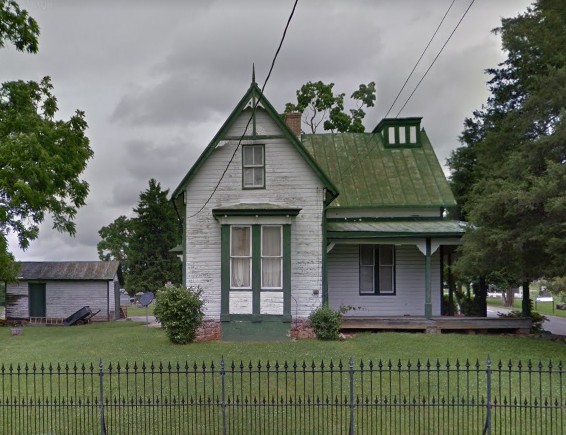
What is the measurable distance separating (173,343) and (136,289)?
119ft

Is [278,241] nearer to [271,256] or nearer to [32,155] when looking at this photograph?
[271,256]

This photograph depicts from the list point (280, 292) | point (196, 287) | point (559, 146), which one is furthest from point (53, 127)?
point (559, 146)

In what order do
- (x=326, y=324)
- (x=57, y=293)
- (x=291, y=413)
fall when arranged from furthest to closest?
1. (x=57, y=293)
2. (x=326, y=324)
3. (x=291, y=413)

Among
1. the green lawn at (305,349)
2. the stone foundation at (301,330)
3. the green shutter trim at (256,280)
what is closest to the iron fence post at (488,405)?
the green lawn at (305,349)

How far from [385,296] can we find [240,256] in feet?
21.6

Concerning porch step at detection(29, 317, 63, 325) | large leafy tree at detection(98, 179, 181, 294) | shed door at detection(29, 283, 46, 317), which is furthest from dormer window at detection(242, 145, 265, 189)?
large leafy tree at detection(98, 179, 181, 294)

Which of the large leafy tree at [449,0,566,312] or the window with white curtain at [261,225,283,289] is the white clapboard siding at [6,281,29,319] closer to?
the window with white curtain at [261,225,283,289]

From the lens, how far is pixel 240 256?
57.4 ft

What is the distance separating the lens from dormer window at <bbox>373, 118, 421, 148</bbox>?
2414cm

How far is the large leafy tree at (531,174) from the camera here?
45.8 ft

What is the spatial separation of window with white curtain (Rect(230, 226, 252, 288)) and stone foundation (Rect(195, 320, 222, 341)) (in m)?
1.52

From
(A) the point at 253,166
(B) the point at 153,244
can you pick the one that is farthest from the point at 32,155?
(B) the point at 153,244

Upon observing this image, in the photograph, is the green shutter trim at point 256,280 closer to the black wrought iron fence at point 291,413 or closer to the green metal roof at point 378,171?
the green metal roof at point 378,171

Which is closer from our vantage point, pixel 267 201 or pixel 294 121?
pixel 267 201
